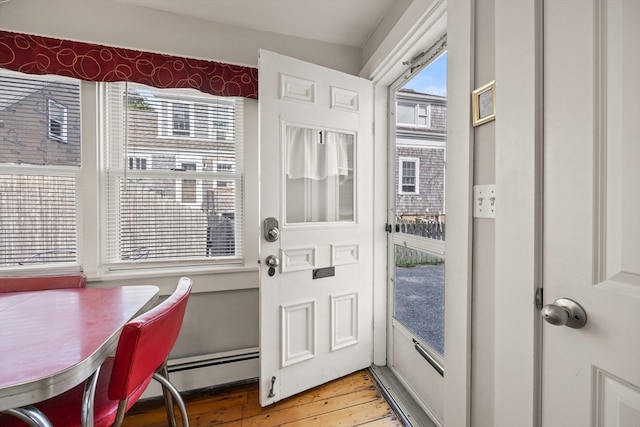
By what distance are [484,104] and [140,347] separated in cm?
137

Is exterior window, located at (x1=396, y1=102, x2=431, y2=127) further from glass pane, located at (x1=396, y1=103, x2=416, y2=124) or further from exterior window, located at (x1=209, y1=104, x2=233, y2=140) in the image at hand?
exterior window, located at (x1=209, y1=104, x2=233, y2=140)

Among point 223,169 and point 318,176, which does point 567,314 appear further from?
point 223,169

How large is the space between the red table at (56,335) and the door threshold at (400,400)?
4.83 feet

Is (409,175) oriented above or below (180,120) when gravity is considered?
below

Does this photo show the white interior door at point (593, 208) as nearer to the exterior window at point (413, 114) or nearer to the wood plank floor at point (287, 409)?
the exterior window at point (413, 114)

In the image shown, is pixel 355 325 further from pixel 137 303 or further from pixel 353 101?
pixel 353 101

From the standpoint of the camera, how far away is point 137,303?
1243 millimetres

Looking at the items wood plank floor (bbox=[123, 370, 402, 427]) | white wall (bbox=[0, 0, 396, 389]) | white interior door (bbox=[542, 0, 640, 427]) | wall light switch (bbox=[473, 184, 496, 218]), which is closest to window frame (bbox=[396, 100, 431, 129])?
white wall (bbox=[0, 0, 396, 389])

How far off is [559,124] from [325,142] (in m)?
1.26

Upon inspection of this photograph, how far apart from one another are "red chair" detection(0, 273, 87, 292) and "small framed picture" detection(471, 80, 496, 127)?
2.05 meters

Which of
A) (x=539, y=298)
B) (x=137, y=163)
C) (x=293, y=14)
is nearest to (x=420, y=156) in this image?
(x=539, y=298)

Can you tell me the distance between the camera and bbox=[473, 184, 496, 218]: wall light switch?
899 mm

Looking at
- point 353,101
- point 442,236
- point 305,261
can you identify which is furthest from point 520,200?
point 353,101

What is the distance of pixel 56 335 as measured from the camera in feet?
3.03
